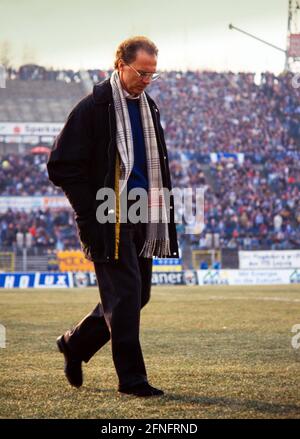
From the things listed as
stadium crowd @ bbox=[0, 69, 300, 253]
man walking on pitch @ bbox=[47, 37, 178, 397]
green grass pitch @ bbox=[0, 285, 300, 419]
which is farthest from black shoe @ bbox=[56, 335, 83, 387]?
stadium crowd @ bbox=[0, 69, 300, 253]

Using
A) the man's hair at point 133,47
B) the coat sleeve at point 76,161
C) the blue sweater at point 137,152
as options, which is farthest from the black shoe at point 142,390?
the man's hair at point 133,47

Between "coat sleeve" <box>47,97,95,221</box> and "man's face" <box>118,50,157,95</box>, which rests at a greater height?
"man's face" <box>118,50,157,95</box>

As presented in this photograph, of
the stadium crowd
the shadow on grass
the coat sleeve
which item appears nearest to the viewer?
the shadow on grass

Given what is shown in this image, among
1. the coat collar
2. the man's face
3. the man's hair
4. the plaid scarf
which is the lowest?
the plaid scarf

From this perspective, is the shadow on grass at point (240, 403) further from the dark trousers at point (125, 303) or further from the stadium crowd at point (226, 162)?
the stadium crowd at point (226, 162)

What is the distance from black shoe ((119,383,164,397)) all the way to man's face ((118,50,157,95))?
1.88 meters

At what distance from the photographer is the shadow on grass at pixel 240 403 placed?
16.2 feet

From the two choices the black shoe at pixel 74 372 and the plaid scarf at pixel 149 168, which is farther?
the black shoe at pixel 74 372

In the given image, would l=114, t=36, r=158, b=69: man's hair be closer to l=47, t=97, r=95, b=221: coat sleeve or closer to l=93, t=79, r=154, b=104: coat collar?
l=93, t=79, r=154, b=104: coat collar

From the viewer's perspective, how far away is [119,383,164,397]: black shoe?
215 inches

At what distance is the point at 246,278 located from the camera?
95.3 ft

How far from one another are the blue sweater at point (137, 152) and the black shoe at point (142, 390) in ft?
4.12
